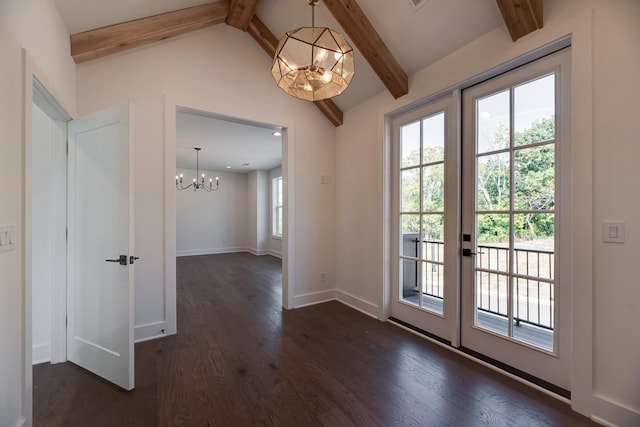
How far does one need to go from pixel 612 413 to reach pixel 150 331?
11.5 ft

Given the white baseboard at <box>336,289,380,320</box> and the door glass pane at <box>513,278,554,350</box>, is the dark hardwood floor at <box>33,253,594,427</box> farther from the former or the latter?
the door glass pane at <box>513,278,554,350</box>

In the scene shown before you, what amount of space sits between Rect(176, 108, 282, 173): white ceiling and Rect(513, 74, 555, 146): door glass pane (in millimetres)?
2552

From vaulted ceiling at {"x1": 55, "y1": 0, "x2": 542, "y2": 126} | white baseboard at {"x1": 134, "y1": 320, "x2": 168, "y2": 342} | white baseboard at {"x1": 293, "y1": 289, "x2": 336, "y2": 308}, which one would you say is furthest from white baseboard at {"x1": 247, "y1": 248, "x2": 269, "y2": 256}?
vaulted ceiling at {"x1": 55, "y1": 0, "x2": 542, "y2": 126}

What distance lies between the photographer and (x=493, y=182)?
2.22 meters

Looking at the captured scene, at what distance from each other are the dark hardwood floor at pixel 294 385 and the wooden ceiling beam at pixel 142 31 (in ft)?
8.63

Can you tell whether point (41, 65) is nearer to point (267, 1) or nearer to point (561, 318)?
point (267, 1)

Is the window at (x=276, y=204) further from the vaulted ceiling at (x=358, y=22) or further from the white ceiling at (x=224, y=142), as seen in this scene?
the vaulted ceiling at (x=358, y=22)

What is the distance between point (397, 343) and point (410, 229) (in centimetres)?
115

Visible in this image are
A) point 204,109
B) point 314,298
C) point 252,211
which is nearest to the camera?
point 204,109

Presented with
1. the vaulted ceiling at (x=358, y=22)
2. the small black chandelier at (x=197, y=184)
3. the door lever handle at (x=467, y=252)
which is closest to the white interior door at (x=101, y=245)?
the vaulted ceiling at (x=358, y=22)

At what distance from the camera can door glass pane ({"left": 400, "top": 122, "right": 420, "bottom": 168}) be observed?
2846 mm

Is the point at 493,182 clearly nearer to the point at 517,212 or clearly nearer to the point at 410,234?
the point at 517,212

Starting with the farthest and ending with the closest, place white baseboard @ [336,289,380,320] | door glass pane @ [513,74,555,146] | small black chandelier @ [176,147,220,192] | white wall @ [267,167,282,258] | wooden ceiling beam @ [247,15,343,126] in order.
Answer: white wall @ [267,167,282,258], small black chandelier @ [176,147,220,192], white baseboard @ [336,289,380,320], wooden ceiling beam @ [247,15,343,126], door glass pane @ [513,74,555,146]

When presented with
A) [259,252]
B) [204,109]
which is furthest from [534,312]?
[259,252]
